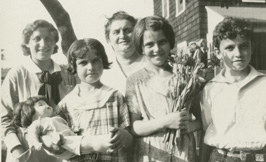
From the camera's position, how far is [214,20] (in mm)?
2791

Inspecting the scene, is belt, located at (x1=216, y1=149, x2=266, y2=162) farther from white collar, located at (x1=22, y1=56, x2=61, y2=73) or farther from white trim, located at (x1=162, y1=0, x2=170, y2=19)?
white collar, located at (x1=22, y1=56, x2=61, y2=73)

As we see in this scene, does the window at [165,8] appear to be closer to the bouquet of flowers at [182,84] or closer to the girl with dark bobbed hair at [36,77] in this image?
the bouquet of flowers at [182,84]

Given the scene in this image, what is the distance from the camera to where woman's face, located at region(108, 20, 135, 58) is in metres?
2.74

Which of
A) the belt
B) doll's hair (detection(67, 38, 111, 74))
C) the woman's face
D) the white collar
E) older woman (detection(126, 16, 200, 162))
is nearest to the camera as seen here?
the belt

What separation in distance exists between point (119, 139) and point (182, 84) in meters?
0.57

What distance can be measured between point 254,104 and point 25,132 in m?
1.65

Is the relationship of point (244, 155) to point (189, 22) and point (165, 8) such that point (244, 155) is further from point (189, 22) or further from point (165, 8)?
point (165, 8)

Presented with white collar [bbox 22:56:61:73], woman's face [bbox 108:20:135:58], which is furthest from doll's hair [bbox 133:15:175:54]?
white collar [bbox 22:56:61:73]

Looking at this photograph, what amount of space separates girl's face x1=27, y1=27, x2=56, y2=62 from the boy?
120 cm

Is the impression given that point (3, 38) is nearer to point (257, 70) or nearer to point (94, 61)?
point (94, 61)

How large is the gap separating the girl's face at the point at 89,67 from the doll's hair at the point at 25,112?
37cm

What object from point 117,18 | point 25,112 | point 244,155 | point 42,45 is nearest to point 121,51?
point 117,18

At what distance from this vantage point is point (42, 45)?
2.82 m

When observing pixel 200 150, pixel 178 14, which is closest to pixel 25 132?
pixel 200 150
